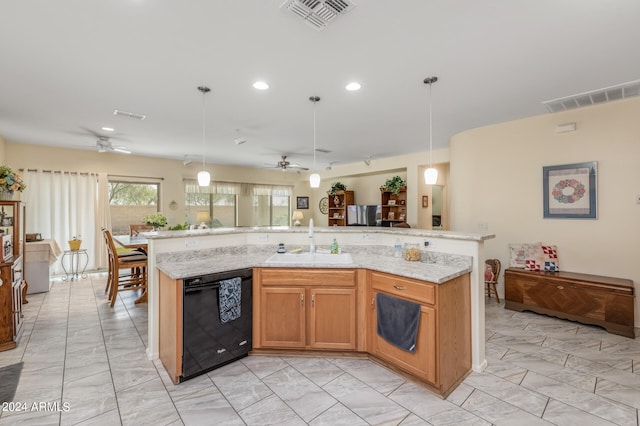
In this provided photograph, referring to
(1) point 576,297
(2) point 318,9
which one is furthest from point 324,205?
(2) point 318,9

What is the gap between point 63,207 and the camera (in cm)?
599

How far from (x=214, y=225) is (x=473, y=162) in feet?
21.6

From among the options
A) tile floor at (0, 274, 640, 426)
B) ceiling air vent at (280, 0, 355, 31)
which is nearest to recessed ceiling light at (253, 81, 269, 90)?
ceiling air vent at (280, 0, 355, 31)

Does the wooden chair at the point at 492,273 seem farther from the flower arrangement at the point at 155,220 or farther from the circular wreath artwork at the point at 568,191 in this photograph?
the flower arrangement at the point at 155,220

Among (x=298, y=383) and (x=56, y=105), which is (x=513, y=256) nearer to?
(x=298, y=383)

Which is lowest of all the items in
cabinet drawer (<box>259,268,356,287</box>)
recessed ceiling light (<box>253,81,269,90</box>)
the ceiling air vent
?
cabinet drawer (<box>259,268,356,287</box>)

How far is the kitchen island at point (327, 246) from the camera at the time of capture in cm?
249

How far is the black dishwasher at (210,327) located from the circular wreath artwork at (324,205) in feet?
22.0

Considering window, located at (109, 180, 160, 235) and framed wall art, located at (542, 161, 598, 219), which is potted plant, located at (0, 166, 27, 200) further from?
framed wall art, located at (542, 161, 598, 219)

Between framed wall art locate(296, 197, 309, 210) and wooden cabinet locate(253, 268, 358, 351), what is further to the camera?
framed wall art locate(296, 197, 309, 210)

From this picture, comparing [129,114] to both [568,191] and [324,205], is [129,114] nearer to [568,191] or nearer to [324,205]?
[568,191]

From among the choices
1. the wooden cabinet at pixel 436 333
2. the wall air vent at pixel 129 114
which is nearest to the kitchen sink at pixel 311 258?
the wooden cabinet at pixel 436 333

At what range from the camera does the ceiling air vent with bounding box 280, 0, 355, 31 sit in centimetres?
179

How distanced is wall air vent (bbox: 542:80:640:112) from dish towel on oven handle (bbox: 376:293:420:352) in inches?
120
